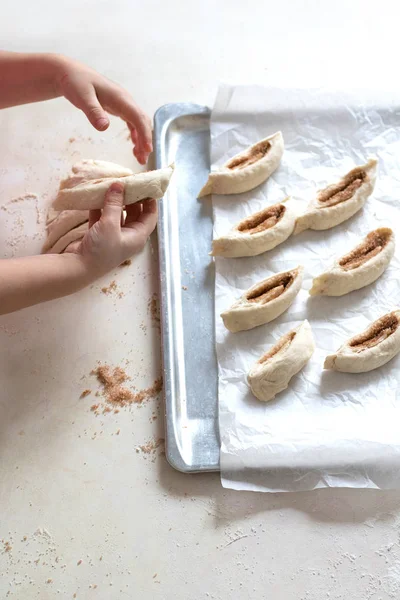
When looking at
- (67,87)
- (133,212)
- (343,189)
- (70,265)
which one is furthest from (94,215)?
(343,189)

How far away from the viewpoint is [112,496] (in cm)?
130

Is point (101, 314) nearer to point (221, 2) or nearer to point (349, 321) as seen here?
point (349, 321)

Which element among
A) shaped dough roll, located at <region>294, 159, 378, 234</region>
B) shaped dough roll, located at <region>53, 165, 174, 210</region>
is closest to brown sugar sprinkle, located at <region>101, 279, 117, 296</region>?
shaped dough roll, located at <region>53, 165, 174, 210</region>

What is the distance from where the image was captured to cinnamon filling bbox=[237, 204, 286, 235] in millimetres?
1535

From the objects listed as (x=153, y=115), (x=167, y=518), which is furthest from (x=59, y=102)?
(x=167, y=518)

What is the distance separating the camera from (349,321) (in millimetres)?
1464

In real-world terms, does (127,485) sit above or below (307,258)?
below

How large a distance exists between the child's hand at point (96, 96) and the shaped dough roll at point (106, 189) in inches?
6.5

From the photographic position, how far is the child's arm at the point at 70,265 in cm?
128

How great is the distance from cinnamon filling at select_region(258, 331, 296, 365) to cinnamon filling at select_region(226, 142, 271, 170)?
1.65 feet

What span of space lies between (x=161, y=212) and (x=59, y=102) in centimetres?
54

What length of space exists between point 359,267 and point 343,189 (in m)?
0.24

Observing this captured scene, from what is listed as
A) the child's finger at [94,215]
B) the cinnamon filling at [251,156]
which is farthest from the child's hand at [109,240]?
the cinnamon filling at [251,156]

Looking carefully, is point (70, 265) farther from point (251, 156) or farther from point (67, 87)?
point (251, 156)
